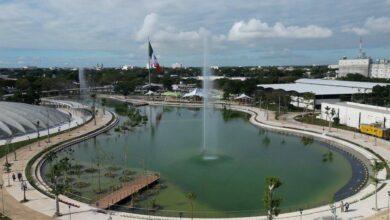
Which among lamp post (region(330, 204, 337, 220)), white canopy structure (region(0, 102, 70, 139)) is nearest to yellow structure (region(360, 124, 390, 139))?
lamp post (region(330, 204, 337, 220))

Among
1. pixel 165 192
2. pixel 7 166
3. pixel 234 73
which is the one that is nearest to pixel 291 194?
pixel 165 192

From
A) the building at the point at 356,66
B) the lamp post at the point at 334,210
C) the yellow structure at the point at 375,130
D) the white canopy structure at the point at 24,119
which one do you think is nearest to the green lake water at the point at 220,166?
the lamp post at the point at 334,210

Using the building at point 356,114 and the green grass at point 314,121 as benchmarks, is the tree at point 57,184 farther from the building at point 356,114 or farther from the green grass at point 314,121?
the building at point 356,114

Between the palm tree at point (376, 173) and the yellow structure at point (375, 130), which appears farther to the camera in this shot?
the yellow structure at point (375, 130)

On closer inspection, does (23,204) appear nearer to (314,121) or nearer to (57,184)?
(57,184)

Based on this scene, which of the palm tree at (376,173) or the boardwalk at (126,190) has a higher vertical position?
the palm tree at (376,173)

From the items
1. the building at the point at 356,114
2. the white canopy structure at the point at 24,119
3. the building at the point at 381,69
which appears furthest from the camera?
the building at the point at 381,69

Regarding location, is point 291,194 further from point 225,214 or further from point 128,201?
point 128,201
